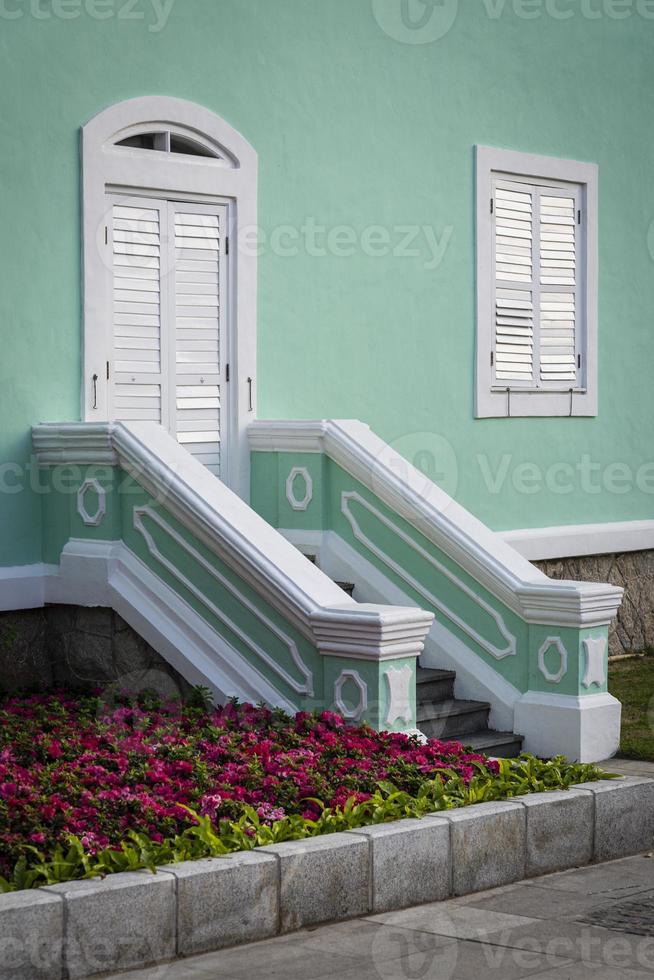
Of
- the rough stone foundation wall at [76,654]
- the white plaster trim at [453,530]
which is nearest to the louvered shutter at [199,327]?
the white plaster trim at [453,530]

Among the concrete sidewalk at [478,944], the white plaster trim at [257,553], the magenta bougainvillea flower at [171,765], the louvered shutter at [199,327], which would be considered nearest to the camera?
the concrete sidewalk at [478,944]

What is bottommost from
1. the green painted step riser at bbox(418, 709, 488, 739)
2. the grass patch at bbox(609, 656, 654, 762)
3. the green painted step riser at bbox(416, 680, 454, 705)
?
the grass patch at bbox(609, 656, 654, 762)

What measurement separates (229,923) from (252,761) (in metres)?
1.25

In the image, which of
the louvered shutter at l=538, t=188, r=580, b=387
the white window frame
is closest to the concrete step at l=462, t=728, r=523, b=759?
the white window frame

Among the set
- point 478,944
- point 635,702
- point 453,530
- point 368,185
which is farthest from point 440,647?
point 368,185

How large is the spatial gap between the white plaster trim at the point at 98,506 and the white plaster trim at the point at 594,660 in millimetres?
2843

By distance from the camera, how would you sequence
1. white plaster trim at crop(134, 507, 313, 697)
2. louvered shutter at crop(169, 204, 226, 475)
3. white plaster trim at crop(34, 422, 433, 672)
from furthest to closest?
Answer: louvered shutter at crop(169, 204, 226, 475) < white plaster trim at crop(134, 507, 313, 697) < white plaster trim at crop(34, 422, 433, 672)

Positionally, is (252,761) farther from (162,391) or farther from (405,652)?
(162,391)

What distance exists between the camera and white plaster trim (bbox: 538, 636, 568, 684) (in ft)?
27.4

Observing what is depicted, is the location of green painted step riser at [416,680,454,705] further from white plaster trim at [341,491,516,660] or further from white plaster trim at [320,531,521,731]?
white plaster trim at [341,491,516,660]

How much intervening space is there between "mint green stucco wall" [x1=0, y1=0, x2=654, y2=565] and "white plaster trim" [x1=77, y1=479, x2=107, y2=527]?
39 centimetres

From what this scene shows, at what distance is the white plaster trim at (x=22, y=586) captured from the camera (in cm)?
872

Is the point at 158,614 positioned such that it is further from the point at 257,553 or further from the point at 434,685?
the point at 434,685

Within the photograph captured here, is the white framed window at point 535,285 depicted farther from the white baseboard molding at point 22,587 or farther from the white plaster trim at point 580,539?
the white baseboard molding at point 22,587
